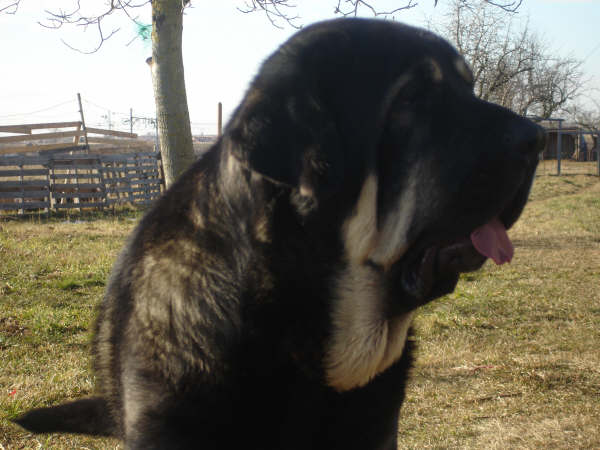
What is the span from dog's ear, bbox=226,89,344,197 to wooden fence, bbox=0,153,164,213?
46.4ft

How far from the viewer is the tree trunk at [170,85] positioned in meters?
5.59

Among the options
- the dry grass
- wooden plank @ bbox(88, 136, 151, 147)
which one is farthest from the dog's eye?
wooden plank @ bbox(88, 136, 151, 147)

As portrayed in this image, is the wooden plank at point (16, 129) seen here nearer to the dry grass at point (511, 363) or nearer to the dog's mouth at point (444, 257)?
the dry grass at point (511, 363)

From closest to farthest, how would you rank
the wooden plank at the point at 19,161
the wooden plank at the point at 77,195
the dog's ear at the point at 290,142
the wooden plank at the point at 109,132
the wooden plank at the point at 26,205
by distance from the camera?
the dog's ear at the point at 290,142, the wooden plank at the point at 26,205, the wooden plank at the point at 19,161, the wooden plank at the point at 77,195, the wooden plank at the point at 109,132

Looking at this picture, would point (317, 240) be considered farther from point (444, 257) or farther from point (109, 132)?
point (109, 132)

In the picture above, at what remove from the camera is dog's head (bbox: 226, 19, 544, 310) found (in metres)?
1.82

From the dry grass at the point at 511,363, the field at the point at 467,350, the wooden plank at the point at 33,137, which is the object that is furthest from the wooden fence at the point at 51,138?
the dry grass at the point at 511,363

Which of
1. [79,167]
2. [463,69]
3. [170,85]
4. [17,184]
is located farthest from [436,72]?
[79,167]

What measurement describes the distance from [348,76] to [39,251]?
7.50 m

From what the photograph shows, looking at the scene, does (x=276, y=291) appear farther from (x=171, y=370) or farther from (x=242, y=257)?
(x=171, y=370)

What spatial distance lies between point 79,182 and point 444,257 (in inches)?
642

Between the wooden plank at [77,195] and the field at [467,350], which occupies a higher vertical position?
the wooden plank at [77,195]

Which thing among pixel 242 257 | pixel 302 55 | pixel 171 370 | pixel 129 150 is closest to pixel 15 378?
pixel 171 370

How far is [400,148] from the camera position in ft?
6.33
